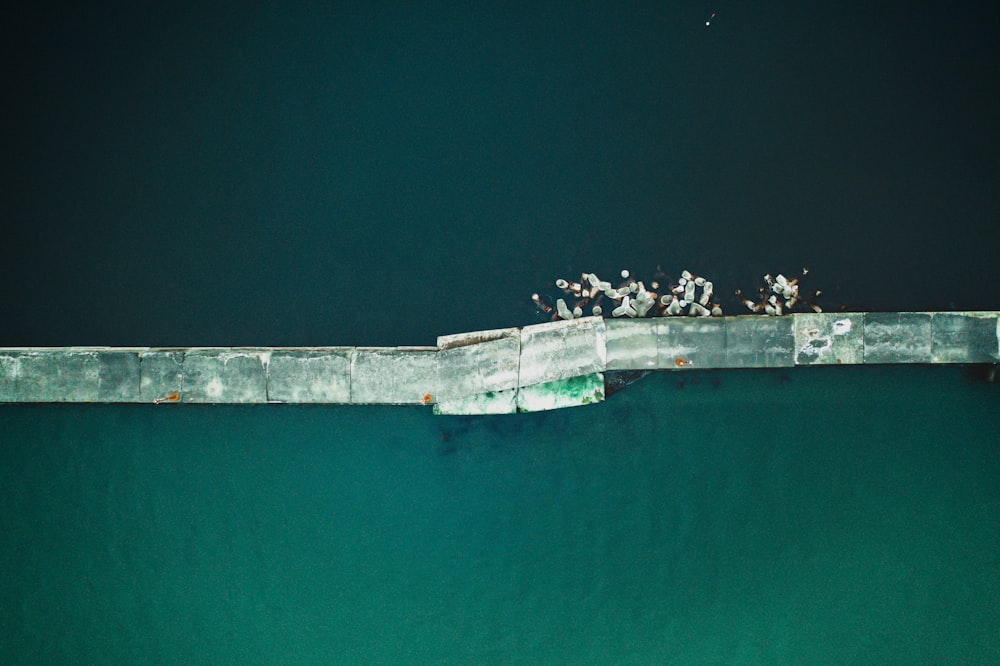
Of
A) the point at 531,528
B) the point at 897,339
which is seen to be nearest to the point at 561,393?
the point at 531,528

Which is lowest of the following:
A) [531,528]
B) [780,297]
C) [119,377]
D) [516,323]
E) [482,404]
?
[531,528]

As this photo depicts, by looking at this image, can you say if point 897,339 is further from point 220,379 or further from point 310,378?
point 220,379

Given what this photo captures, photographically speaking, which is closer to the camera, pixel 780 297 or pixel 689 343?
pixel 689 343

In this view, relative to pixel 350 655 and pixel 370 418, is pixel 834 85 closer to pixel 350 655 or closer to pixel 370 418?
pixel 370 418

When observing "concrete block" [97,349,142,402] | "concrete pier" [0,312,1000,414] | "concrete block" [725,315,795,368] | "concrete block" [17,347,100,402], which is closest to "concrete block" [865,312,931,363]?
"concrete pier" [0,312,1000,414]

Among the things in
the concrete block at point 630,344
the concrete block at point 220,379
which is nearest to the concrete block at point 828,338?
the concrete block at point 630,344

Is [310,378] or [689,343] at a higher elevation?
[689,343]

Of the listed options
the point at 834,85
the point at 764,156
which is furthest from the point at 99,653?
the point at 834,85
